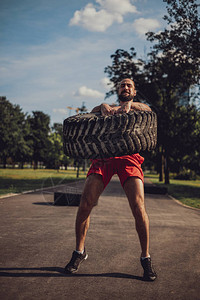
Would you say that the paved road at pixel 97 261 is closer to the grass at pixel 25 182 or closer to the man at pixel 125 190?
the man at pixel 125 190

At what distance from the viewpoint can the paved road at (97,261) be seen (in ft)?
8.29

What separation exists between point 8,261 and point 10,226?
6.67 feet

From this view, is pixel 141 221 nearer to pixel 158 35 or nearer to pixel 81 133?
pixel 81 133

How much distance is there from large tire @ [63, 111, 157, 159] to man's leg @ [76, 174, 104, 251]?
283 mm

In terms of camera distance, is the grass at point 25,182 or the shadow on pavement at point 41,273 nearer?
the shadow on pavement at point 41,273

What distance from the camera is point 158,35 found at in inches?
865

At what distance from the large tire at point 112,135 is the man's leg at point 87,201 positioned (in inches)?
11.1

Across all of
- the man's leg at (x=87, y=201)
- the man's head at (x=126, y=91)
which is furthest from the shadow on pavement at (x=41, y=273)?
the man's head at (x=126, y=91)

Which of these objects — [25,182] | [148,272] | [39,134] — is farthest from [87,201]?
[39,134]

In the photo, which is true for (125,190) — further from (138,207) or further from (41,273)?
(41,273)

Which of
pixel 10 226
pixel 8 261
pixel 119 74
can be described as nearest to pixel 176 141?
pixel 119 74

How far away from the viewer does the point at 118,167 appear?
3182 mm

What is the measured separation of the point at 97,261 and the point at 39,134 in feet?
235

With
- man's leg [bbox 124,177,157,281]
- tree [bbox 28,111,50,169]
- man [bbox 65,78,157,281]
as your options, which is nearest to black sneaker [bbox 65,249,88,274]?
man [bbox 65,78,157,281]
